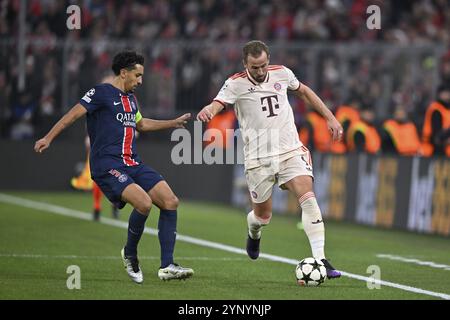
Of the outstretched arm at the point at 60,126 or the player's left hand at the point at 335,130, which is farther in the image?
the player's left hand at the point at 335,130

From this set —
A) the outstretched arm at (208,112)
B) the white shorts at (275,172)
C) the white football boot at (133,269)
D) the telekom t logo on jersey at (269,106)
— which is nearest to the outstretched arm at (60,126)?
the outstretched arm at (208,112)

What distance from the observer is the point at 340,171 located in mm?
19984

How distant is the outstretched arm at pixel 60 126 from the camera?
10539 millimetres

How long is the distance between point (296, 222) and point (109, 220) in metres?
3.21

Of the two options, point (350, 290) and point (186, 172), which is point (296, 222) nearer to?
point (186, 172)

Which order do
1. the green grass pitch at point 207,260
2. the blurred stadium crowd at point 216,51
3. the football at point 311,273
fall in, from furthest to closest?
the blurred stadium crowd at point 216,51, the football at point 311,273, the green grass pitch at point 207,260

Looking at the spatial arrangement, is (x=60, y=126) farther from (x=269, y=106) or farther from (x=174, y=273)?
(x=269, y=106)

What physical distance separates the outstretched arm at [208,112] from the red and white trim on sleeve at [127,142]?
2.42ft

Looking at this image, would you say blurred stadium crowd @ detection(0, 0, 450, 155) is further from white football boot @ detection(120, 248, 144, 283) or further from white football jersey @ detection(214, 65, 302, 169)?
white football boot @ detection(120, 248, 144, 283)

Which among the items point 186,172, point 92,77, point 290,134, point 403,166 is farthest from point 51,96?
point 290,134

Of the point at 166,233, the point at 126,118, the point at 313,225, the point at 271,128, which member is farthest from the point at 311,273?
the point at 126,118

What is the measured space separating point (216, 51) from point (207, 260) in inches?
496

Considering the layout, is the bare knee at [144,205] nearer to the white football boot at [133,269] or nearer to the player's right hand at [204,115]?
the white football boot at [133,269]

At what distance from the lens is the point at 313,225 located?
10.9 meters
